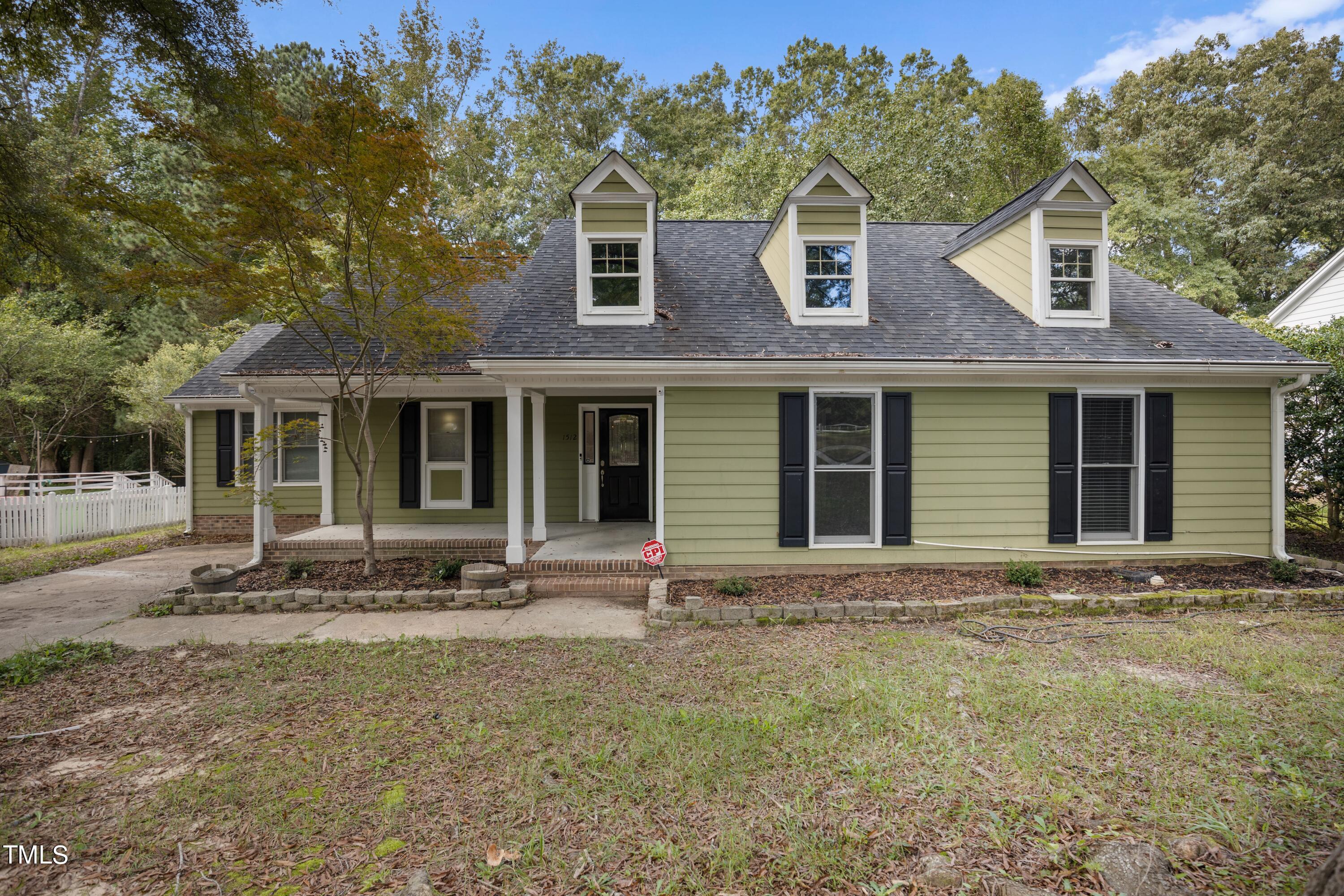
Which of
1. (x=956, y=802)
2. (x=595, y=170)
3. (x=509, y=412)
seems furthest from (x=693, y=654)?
(x=595, y=170)

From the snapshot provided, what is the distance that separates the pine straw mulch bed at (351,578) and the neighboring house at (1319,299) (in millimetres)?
18393

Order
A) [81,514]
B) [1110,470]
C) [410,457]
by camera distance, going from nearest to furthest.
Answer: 1. [1110,470]
2. [410,457]
3. [81,514]

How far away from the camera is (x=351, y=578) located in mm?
6871

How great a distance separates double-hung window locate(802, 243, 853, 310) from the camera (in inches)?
295

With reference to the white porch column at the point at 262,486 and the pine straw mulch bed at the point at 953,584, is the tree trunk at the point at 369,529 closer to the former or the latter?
the white porch column at the point at 262,486

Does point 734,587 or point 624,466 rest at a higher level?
point 624,466

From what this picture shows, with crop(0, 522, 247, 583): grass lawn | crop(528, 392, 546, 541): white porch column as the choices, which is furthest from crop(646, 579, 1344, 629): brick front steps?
crop(0, 522, 247, 583): grass lawn

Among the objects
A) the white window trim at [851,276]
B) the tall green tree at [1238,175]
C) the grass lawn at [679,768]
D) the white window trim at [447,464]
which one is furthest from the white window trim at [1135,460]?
the tall green tree at [1238,175]

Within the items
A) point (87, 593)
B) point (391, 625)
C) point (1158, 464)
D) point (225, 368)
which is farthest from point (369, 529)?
point (1158, 464)

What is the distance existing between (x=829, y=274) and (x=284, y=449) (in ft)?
31.3

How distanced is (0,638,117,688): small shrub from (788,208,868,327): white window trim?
8.05 metres

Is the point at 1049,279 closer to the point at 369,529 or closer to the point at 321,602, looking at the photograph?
the point at 369,529

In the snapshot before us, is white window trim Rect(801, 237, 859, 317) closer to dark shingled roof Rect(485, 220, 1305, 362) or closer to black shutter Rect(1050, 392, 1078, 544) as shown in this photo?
dark shingled roof Rect(485, 220, 1305, 362)

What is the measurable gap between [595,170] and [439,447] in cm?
510
